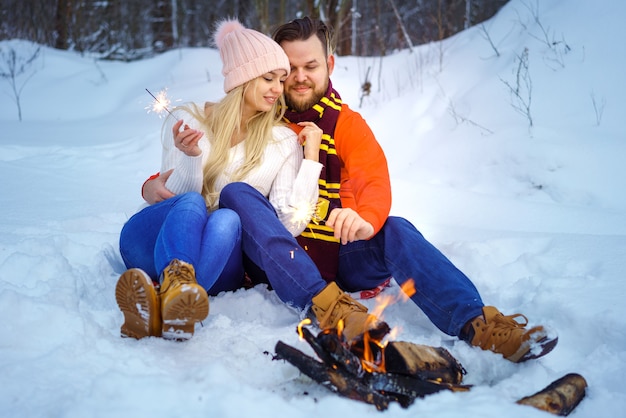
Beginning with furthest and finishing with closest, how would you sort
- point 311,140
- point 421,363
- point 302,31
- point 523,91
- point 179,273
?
point 523,91 → point 302,31 → point 311,140 → point 179,273 → point 421,363

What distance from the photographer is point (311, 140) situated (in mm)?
2455

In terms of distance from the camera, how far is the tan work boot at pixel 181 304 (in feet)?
5.40

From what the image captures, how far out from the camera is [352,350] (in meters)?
1.64

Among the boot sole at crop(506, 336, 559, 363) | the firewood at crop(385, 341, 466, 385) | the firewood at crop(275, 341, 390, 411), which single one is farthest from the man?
the firewood at crop(275, 341, 390, 411)

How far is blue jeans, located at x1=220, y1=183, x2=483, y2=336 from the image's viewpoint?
202 cm

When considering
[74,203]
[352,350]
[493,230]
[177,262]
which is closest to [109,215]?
[74,203]

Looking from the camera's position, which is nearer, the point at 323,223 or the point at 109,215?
the point at 323,223

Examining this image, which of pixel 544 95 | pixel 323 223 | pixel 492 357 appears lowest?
pixel 492 357

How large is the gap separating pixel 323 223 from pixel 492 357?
1010 mm

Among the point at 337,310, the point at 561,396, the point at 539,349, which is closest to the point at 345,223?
the point at 337,310

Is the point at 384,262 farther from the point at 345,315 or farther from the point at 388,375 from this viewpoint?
the point at 388,375

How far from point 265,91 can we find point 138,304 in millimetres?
1290

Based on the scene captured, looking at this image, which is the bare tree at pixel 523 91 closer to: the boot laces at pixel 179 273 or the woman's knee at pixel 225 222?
the woman's knee at pixel 225 222

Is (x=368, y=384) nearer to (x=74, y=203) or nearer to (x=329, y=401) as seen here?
(x=329, y=401)
